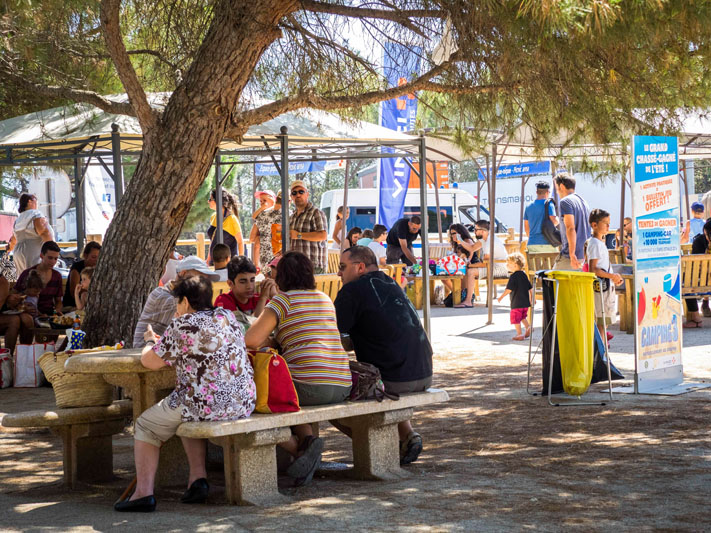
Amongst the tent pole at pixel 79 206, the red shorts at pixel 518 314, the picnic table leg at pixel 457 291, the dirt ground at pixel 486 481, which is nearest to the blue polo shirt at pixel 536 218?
the red shorts at pixel 518 314

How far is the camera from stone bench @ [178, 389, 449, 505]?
4418 mm

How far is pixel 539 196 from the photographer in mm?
13125

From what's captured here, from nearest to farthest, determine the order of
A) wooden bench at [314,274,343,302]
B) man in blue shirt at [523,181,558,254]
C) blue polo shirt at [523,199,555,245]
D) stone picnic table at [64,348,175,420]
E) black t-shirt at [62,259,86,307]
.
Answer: stone picnic table at [64,348,175,420]
black t-shirt at [62,259,86,307]
wooden bench at [314,274,343,302]
blue polo shirt at [523,199,555,245]
man in blue shirt at [523,181,558,254]

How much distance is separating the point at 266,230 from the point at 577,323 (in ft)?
18.4

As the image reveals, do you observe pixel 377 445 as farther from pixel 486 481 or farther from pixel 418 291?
pixel 418 291

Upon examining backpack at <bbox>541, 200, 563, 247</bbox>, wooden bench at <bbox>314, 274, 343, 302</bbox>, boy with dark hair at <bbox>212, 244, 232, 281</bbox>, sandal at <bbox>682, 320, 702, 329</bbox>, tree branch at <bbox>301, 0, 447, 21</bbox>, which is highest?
tree branch at <bbox>301, 0, 447, 21</bbox>

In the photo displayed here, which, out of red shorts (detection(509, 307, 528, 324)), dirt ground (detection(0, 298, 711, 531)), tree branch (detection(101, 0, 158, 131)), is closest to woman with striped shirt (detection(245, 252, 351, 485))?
dirt ground (detection(0, 298, 711, 531))

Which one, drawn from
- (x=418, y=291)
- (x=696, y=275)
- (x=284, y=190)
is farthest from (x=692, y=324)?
(x=284, y=190)

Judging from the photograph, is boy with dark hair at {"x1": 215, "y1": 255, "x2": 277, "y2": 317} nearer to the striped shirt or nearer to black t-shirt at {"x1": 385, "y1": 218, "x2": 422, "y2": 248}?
the striped shirt

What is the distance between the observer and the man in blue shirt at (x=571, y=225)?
998 centimetres

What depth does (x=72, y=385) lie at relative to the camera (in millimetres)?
5066

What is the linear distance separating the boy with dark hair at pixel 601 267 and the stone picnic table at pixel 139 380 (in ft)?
16.3

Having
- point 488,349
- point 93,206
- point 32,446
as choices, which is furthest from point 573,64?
point 93,206

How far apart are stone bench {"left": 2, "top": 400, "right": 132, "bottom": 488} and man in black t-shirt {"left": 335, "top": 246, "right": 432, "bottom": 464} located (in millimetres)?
1320
